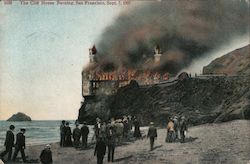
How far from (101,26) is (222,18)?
2.46 meters

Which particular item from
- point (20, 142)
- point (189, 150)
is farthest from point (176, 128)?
point (20, 142)

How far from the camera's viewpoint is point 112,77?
949 centimetres

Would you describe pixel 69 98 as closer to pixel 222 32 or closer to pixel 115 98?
pixel 115 98

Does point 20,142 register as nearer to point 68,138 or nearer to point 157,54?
point 68,138

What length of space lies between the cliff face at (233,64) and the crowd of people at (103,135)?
1.18 meters

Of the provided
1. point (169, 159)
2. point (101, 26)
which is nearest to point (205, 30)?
point (101, 26)

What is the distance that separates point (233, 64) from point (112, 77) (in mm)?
2449

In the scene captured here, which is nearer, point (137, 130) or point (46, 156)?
point (46, 156)

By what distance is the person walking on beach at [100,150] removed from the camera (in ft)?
29.7

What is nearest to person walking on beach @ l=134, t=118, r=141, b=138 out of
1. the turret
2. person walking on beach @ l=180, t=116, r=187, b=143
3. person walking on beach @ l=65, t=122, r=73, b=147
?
person walking on beach @ l=180, t=116, r=187, b=143

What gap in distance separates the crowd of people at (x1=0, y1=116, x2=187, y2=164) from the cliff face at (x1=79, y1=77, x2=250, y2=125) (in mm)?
173

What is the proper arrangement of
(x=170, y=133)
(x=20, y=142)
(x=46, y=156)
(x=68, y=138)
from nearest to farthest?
(x=46, y=156), (x=20, y=142), (x=68, y=138), (x=170, y=133)

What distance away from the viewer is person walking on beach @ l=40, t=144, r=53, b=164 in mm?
9023

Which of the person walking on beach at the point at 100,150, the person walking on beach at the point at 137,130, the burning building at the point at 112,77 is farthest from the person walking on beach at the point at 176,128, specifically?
the person walking on beach at the point at 100,150
